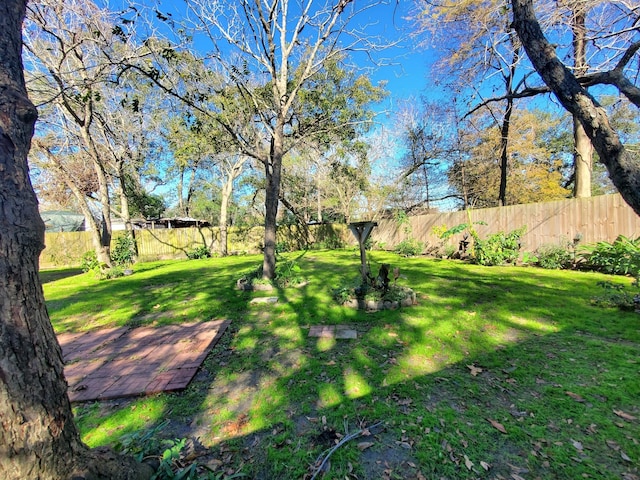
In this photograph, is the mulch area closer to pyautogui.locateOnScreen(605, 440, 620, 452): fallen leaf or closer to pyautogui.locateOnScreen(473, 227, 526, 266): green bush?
pyautogui.locateOnScreen(605, 440, 620, 452): fallen leaf

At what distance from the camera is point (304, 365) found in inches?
110

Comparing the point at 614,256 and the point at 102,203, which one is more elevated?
the point at 102,203

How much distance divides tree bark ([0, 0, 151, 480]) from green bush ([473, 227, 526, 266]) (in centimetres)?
870

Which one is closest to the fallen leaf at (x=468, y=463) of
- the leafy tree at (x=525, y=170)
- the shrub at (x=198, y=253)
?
the shrub at (x=198, y=253)

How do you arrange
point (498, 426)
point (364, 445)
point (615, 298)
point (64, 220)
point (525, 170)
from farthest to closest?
point (64, 220), point (525, 170), point (615, 298), point (498, 426), point (364, 445)

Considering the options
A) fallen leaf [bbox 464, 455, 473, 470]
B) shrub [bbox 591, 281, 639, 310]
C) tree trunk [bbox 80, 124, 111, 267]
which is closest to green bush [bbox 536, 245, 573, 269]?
shrub [bbox 591, 281, 639, 310]

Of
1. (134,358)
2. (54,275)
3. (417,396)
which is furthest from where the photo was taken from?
(54,275)

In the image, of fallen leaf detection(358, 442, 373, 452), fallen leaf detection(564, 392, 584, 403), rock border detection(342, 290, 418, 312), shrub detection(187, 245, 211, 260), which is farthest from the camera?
shrub detection(187, 245, 211, 260)

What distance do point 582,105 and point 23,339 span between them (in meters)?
3.31

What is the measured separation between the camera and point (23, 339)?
1.01 m

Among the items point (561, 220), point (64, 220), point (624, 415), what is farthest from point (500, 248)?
point (64, 220)

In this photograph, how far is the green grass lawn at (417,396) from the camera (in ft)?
5.38

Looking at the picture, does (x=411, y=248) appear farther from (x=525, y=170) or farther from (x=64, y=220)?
(x=64, y=220)

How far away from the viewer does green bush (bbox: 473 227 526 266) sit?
25.1ft
